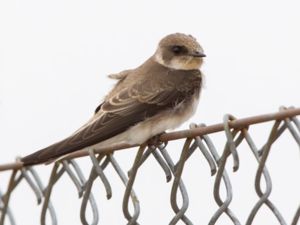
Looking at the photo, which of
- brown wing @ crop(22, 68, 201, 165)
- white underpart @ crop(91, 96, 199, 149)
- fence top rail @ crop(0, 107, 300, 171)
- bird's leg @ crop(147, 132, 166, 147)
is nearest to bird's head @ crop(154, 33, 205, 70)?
brown wing @ crop(22, 68, 201, 165)

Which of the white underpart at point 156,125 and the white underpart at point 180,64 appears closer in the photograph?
the white underpart at point 156,125

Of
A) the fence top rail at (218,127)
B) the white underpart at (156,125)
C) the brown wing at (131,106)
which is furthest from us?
the white underpart at (156,125)

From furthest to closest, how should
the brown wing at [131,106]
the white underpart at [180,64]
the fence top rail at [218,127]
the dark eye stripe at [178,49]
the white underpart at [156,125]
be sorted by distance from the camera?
the dark eye stripe at [178,49], the white underpart at [180,64], the white underpart at [156,125], the brown wing at [131,106], the fence top rail at [218,127]

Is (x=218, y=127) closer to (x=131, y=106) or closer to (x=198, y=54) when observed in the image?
(x=131, y=106)

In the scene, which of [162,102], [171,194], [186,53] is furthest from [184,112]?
[171,194]

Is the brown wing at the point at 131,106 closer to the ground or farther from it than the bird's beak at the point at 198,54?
closer to the ground

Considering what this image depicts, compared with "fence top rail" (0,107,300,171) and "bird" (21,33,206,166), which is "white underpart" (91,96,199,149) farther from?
"fence top rail" (0,107,300,171)

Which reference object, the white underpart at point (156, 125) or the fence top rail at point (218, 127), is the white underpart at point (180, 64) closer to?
the white underpart at point (156, 125)

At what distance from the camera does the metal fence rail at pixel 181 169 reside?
99.3 inches

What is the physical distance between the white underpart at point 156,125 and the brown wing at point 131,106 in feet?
0.08

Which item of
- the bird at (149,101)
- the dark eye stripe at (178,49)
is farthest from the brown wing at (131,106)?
the dark eye stripe at (178,49)

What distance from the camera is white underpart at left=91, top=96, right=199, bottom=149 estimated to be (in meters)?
3.98

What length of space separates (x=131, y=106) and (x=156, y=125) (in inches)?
5.9

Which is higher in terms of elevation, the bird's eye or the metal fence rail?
the bird's eye
